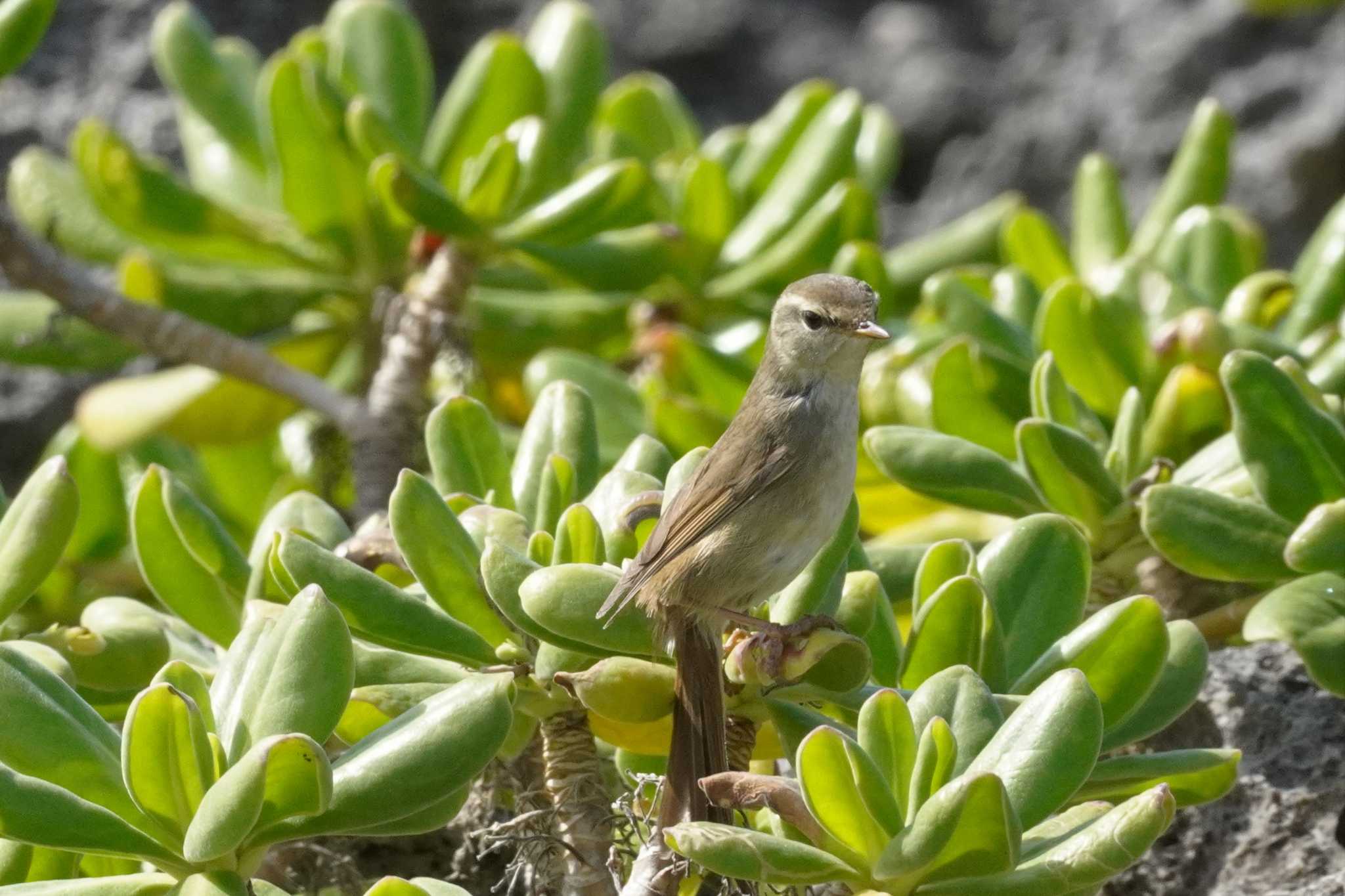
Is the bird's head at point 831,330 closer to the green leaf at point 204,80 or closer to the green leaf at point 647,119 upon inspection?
the green leaf at point 647,119

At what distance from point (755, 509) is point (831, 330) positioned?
1.52 ft

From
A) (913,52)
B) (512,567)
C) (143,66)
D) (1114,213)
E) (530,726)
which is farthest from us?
(913,52)

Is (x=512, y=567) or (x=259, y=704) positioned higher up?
(x=512, y=567)

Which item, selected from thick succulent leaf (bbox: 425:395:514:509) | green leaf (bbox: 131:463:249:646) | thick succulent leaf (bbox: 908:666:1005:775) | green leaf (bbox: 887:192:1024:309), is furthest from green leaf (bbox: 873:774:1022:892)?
green leaf (bbox: 887:192:1024:309)

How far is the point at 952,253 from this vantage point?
4.05 metres

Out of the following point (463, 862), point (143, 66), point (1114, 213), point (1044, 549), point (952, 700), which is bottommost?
point (463, 862)

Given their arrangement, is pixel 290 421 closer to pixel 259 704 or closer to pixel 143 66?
pixel 143 66

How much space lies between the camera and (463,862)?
2.39 metres

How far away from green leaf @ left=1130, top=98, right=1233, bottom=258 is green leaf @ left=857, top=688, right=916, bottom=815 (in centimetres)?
209

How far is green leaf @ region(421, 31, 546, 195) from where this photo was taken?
3.57m

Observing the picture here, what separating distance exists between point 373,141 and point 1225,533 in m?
→ 1.83

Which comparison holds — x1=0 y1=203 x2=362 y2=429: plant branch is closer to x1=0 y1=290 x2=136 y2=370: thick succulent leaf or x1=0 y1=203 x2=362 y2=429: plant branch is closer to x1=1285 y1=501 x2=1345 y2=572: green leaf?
x1=0 y1=290 x2=136 y2=370: thick succulent leaf

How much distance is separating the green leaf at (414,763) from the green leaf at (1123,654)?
2.31 ft

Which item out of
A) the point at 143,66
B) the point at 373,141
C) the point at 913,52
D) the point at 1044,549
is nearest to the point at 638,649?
the point at 1044,549
